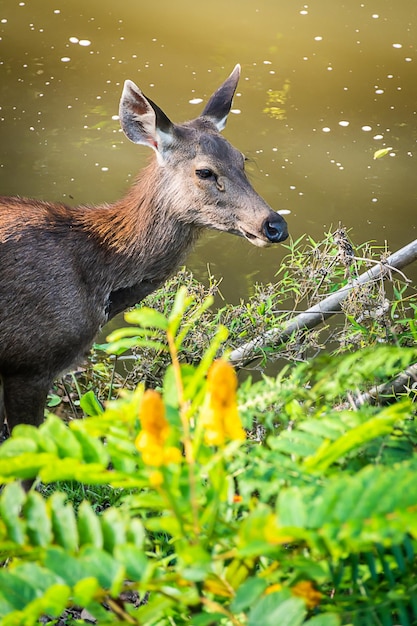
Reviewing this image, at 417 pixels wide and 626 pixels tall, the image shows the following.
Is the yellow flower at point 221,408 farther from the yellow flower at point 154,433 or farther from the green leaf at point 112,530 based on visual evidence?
the green leaf at point 112,530

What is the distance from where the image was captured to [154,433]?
1.16 metres

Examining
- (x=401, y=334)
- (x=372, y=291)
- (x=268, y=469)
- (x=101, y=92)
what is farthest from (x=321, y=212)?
(x=268, y=469)

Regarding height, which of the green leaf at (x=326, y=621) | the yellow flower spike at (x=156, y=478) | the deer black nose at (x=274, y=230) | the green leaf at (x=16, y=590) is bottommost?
the deer black nose at (x=274, y=230)

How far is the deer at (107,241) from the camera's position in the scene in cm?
359

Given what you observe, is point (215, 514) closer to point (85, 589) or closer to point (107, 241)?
point (85, 589)

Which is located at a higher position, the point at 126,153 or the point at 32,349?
the point at 32,349

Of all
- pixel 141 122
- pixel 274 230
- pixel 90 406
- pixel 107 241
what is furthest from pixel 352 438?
pixel 141 122

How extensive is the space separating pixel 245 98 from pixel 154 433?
27.1 feet

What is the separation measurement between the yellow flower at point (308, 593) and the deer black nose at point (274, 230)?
2617 millimetres

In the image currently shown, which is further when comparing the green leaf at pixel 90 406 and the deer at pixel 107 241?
the deer at pixel 107 241

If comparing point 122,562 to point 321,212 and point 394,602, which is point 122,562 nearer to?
point 394,602

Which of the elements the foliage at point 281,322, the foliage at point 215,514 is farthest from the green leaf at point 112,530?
the foliage at point 281,322

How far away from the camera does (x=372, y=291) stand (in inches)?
150

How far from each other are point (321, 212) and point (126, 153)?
190cm
